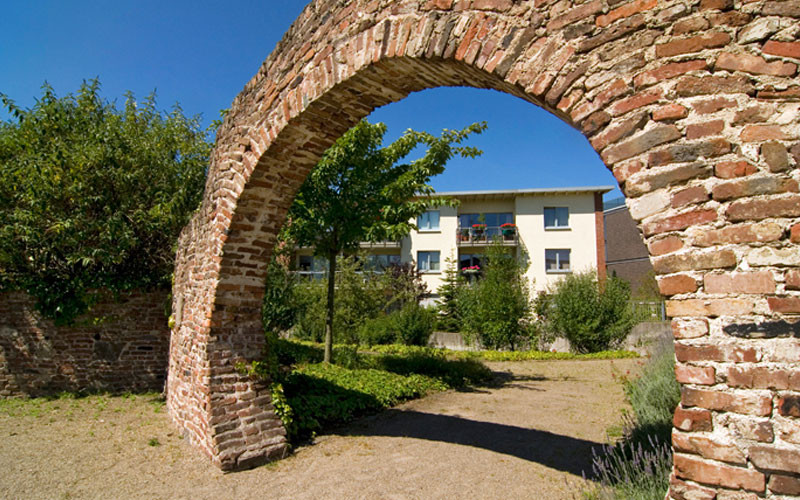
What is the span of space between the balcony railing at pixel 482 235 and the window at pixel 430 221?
1411mm

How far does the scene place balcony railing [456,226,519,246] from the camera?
2731 cm

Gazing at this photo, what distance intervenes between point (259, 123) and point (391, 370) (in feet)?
20.8

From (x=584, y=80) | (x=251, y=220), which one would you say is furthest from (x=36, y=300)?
(x=584, y=80)

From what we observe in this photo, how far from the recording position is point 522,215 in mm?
27406

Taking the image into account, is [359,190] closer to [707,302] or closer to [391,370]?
[391,370]

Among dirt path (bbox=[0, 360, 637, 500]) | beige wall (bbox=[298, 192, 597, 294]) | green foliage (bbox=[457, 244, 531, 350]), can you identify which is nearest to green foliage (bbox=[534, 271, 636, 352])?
green foliage (bbox=[457, 244, 531, 350])

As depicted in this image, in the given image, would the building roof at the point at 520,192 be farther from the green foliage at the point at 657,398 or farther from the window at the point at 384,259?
the green foliage at the point at 657,398

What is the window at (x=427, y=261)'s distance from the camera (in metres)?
28.1

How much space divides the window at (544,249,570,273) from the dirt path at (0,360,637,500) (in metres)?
19.8

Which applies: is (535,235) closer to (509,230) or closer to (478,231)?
(509,230)

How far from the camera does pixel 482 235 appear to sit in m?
27.7

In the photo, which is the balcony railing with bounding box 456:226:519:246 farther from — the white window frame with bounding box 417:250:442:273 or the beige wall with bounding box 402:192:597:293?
the white window frame with bounding box 417:250:442:273

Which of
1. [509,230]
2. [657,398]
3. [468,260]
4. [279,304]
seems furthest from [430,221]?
[657,398]

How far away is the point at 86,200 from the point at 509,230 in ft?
74.1
